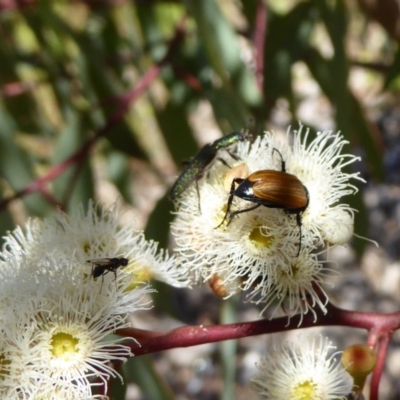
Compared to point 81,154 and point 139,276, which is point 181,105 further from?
point 139,276

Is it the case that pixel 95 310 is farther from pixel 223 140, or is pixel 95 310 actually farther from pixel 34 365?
pixel 223 140

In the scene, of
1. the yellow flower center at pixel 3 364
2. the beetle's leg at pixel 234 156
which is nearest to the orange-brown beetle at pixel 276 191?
the beetle's leg at pixel 234 156

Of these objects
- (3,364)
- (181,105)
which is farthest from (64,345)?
(181,105)

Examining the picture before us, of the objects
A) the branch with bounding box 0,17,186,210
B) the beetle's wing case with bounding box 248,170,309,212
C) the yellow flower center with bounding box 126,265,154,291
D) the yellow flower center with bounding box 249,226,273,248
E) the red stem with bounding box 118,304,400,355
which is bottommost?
the red stem with bounding box 118,304,400,355

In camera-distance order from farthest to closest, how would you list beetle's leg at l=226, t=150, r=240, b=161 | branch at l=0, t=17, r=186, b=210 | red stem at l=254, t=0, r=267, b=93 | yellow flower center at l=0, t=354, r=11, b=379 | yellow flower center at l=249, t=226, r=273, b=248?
branch at l=0, t=17, r=186, b=210 → red stem at l=254, t=0, r=267, b=93 → beetle's leg at l=226, t=150, r=240, b=161 → yellow flower center at l=249, t=226, r=273, b=248 → yellow flower center at l=0, t=354, r=11, b=379

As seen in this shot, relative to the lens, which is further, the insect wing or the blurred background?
A: the blurred background

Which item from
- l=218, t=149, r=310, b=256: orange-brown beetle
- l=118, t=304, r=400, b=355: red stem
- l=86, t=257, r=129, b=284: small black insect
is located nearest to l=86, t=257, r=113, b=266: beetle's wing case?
l=86, t=257, r=129, b=284: small black insect

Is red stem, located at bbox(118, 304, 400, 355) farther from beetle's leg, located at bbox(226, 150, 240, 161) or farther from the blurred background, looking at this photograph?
beetle's leg, located at bbox(226, 150, 240, 161)

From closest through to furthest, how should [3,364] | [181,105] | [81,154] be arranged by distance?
[3,364]
[81,154]
[181,105]
